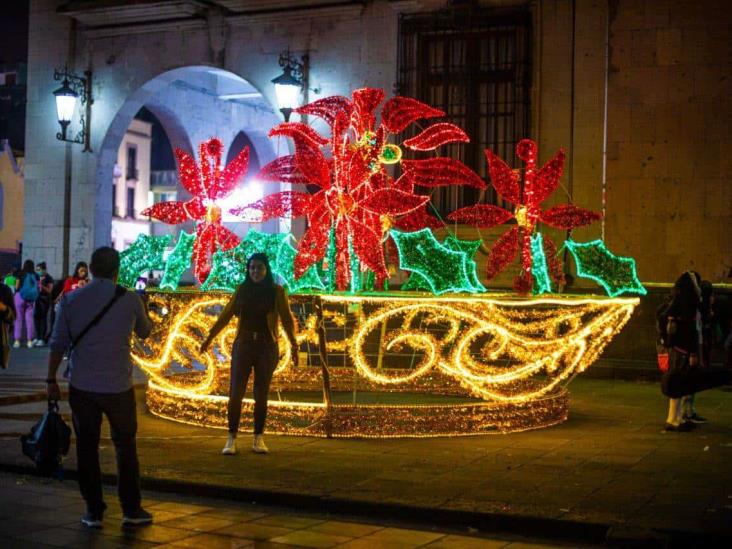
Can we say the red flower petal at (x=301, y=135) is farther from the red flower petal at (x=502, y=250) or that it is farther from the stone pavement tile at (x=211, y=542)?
the stone pavement tile at (x=211, y=542)

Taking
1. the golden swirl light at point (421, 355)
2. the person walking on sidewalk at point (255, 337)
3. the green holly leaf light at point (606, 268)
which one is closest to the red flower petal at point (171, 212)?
the golden swirl light at point (421, 355)

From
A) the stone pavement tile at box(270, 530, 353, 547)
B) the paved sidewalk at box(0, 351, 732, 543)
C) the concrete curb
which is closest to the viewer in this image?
the concrete curb

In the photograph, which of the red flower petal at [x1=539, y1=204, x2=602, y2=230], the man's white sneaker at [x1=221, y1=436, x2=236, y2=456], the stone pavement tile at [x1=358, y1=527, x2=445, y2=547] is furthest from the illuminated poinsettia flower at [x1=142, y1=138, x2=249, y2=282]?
the stone pavement tile at [x1=358, y1=527, x2=445, y2=547]

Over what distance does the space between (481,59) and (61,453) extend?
12.8 meters

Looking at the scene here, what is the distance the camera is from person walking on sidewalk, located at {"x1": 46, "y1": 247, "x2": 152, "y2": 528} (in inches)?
277

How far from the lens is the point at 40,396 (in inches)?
530

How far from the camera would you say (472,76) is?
18359 millimetres

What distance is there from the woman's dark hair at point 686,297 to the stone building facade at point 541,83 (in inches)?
211

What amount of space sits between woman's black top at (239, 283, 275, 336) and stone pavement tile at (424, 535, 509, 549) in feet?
10.4

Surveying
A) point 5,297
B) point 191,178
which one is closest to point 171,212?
point 191,178

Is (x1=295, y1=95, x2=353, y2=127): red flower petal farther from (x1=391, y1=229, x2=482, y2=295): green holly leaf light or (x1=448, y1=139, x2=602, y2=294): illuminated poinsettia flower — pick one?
(x1=448, y1=139, x2=602, y2=294): illuminated poinsettia flower

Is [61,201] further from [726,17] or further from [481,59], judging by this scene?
[726,17]

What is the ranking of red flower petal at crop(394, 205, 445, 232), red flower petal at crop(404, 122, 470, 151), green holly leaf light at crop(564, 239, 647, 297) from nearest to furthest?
green holly leaf light at crop(564, 239, 647, 297) → red flower petal at crop(404, 122, 470, 151) → red flower petal at crop(394, 205, 445, 232)

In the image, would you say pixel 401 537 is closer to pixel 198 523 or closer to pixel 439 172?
pixel 198 523
